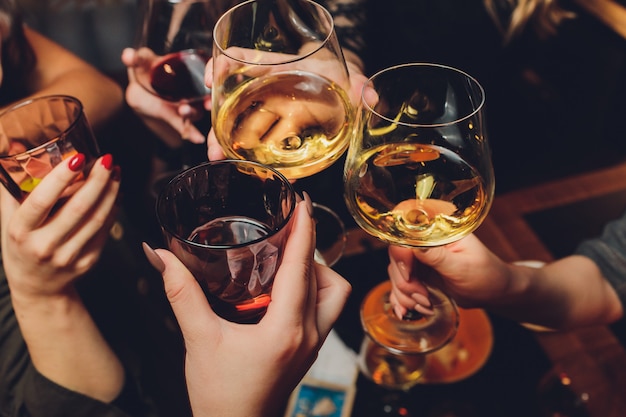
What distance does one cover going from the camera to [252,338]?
69 centimetres

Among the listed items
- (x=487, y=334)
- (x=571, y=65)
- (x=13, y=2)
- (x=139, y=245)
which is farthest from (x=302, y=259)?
(x=571, y=65)

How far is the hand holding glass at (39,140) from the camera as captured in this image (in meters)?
0.96

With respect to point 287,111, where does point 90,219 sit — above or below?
below

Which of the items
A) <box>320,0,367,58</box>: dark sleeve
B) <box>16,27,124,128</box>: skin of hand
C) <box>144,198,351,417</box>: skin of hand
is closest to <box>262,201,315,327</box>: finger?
<box>144,198,351,417</box>: skin of hand

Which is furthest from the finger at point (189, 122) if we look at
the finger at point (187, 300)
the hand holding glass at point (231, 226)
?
the finger at point (187, 300)

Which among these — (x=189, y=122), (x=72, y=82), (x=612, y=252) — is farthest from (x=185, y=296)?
(x=72, y=82)

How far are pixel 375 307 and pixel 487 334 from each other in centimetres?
23

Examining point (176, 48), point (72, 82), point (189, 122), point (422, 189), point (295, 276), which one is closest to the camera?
point (295, 276)

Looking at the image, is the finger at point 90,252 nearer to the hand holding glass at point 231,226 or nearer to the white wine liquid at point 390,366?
the hand holding glass at point 231,226

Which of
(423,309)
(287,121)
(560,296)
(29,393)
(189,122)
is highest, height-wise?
(287,121)

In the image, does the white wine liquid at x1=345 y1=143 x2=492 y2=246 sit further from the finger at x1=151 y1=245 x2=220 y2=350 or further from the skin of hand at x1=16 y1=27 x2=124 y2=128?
the skin of hand at x1=16 y1=27 x2=124 y2=128

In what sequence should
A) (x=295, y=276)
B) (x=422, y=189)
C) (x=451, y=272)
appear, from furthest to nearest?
1. (x=451, y=272)
2. (x=422, y=189)
3. (x=295, y=276)

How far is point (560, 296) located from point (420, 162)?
22.2 inches

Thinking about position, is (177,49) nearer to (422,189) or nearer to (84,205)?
(84,205)
